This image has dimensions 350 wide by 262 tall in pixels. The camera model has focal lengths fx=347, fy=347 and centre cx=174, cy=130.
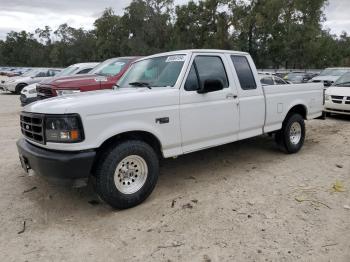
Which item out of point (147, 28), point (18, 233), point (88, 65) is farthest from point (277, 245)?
point (147, 28)

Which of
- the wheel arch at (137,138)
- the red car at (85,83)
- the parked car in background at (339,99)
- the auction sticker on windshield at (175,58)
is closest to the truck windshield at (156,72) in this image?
the auction sticker on windshield at (175,58)

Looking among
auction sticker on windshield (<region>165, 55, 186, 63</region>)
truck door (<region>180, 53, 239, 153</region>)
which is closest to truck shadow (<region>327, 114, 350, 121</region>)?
truck door (<region>180, 53, 239, 153</region>)

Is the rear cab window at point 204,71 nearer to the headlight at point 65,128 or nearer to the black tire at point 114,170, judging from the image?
the black tire at point 114,170

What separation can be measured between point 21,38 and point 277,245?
104 metres

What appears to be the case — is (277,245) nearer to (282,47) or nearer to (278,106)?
(278,106)

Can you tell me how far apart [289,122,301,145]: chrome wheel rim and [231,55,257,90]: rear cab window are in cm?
151

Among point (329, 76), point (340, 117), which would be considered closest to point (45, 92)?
point (340, 117)

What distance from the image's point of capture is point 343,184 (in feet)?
16.7

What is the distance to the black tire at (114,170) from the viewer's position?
4035 millimetres

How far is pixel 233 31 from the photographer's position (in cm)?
4656

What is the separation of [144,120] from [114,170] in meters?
0.72

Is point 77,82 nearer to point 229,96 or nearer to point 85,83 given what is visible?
point 85,83

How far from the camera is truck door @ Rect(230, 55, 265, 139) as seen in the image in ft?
18.3

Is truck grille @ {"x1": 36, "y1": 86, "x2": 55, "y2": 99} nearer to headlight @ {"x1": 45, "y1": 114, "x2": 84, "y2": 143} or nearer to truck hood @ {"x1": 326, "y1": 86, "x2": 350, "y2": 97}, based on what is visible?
headlight @ {"x1": 45, "y1": 114, "x2": 84, "y2": 143}
